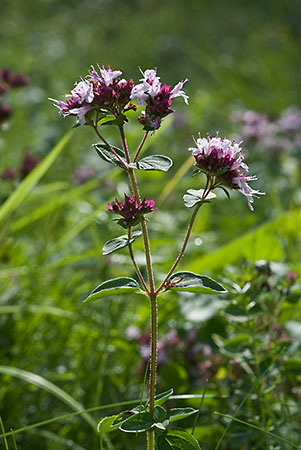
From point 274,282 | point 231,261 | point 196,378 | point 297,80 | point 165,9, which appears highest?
point 165,9

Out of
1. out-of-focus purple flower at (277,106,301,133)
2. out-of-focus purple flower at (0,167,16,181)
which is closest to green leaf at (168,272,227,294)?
out-of-focus purple flower at (0,167,16,181)

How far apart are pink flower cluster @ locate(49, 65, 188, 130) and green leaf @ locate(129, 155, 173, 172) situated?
0.05 meters

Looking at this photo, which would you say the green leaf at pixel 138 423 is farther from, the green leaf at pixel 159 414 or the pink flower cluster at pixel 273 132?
the pink flower cluster at pixel 273 132

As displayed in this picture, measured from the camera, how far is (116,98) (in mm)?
878

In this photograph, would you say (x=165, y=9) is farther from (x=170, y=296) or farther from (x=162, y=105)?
(x=162, y=105)

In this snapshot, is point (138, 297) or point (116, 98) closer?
point (116, 98)

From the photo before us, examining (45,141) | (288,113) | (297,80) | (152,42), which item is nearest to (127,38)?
(152,42)

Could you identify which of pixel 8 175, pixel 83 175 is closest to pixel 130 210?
pixel 8 175

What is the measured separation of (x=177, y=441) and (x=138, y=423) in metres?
0.07

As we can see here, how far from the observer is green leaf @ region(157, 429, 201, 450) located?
0.84 m

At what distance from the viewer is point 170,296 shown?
5.19 feet

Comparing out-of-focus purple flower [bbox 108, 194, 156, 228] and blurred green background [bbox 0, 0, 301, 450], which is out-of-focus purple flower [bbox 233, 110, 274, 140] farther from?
out-of-focus purple flower [bbox 108, 194, 156, 228]

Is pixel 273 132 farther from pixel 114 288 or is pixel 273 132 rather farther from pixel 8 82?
pixel 114 288

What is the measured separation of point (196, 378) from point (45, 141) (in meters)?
1.81
